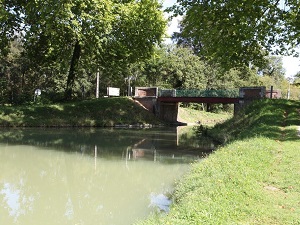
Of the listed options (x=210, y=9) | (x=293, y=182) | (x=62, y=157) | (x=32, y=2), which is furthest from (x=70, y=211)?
(x=32, y=2)

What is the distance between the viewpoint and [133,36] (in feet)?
95.6

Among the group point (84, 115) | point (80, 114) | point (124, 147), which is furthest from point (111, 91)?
point (124, 147)

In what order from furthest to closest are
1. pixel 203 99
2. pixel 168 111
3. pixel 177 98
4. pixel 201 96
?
pixel 168 111, pixel 177 98, pixel 201 96, pixel 203 99

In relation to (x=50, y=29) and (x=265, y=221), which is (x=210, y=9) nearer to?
(x=50, y=29)

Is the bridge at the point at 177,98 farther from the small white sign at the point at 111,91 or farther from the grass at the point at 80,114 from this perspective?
the small white sign at the point at 111,91

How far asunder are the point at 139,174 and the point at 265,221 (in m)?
6.90

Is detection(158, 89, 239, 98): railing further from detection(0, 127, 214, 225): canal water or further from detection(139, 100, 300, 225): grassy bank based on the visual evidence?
detection(139, 100, 300, 225): grassy bank

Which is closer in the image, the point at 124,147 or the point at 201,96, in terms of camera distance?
the point at 124,147

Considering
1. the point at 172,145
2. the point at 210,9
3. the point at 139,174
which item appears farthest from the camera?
the point at 172,145

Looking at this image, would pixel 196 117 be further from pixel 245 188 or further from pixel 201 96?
pixel 245 188

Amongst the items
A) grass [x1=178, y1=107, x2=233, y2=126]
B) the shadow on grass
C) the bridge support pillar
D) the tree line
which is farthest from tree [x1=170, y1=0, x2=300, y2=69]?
grass [x1=178, y1=107, x2=233, y2=126]

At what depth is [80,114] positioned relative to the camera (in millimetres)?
31703

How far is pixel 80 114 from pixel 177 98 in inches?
429

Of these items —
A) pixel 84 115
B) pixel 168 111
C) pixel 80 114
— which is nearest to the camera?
pixel 80 114
